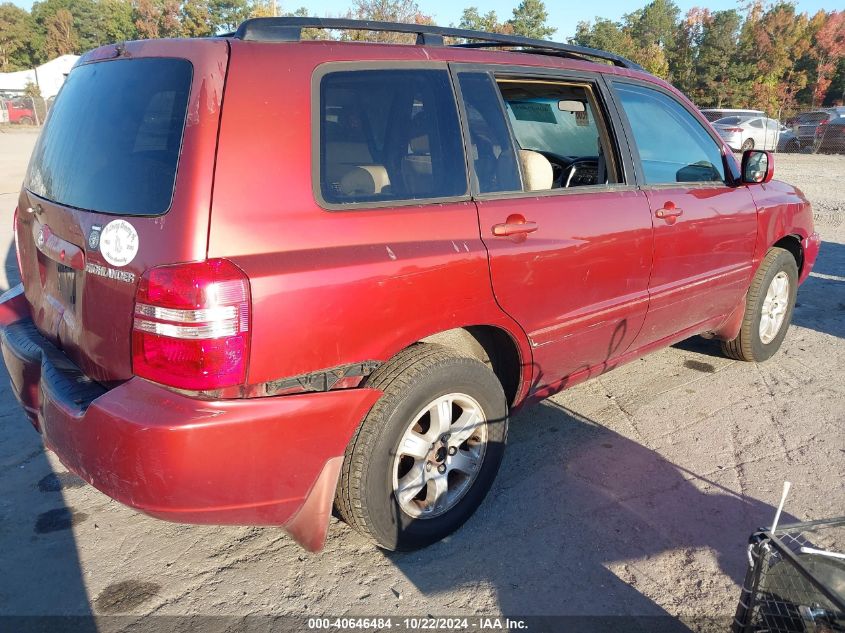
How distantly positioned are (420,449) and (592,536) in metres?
0.86

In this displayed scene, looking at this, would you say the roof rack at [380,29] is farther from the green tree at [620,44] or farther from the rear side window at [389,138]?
the green tree at [620,44]

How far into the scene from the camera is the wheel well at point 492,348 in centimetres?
284

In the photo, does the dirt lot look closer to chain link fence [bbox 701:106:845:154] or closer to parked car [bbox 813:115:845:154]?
chain link fence [bbox 701:106:845:154]

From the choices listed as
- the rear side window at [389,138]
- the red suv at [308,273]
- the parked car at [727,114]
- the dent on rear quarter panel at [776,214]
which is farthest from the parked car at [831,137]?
the rear side window at [389,138]

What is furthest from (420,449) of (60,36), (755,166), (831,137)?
(60,36)

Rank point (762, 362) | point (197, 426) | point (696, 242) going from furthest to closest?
point (762, 362)
point (696, 242)
point (197, 426)

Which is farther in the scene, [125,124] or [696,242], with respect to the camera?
[696,242]

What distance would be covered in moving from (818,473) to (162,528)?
125 inches

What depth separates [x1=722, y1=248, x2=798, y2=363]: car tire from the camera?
4.45 m

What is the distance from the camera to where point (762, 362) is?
479 cm

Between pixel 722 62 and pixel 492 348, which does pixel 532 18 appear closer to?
pixel 722 62

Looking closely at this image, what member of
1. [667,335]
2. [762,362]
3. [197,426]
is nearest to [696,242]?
[667,335]

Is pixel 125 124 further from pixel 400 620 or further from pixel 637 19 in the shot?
pixel 637 19

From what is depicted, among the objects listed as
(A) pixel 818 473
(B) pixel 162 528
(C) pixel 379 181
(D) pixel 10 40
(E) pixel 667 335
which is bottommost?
(B) pixel 162 528
